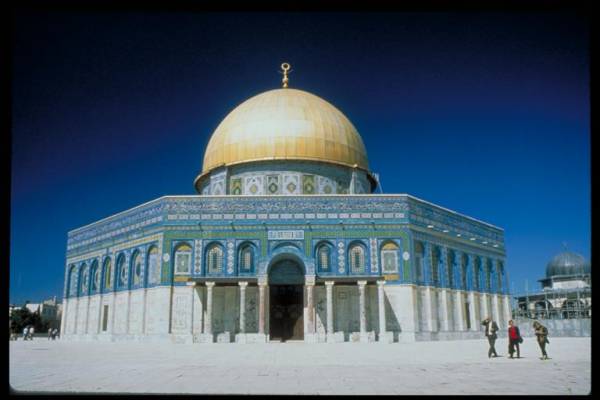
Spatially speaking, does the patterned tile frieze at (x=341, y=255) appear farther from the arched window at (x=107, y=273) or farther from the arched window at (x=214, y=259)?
the arched window at (x=107, y=273)

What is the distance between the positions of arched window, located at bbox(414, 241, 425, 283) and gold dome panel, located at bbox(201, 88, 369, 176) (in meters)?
6.17

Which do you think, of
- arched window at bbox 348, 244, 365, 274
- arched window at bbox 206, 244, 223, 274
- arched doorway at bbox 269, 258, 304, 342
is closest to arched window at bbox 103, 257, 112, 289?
arched window at bbox 206, 244, 223, 274

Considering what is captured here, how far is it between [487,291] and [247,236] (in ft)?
47.6

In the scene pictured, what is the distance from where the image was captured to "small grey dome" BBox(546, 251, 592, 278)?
178 feet

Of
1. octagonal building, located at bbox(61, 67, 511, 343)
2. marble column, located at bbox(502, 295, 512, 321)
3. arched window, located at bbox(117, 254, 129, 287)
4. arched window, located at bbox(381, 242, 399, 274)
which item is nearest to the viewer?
octagonal building, located at bbox(61, 67, 511, 343)

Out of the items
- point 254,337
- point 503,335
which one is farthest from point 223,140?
point 503,335

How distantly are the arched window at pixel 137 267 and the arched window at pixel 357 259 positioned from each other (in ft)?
33.2

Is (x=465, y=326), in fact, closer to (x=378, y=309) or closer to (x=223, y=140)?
(x=378, y=309)

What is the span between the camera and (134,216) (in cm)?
2828

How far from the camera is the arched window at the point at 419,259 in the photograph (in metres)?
26.4

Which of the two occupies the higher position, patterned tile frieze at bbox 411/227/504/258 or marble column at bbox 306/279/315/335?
patterned tile frieze at bbox 411/227/504/258

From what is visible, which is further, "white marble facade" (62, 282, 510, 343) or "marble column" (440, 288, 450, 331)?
"marble column" (440, 288, 450, 331)

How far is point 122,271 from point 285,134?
10.9 m

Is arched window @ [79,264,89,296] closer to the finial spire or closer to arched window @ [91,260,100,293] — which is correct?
arched window @ [91,260,100,293]
